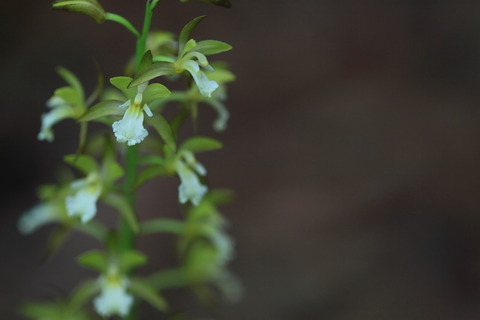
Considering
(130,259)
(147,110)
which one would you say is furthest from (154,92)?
(130,259)

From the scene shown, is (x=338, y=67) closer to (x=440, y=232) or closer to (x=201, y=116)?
(x=201, y=116)

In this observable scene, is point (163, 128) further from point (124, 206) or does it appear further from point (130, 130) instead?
point (124, 206)

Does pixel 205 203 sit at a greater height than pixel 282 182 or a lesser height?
lesser

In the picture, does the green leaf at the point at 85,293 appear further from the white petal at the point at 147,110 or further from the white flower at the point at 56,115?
the white petal at the point at 147,110

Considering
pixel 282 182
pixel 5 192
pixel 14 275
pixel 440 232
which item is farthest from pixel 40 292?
pixel 440 232

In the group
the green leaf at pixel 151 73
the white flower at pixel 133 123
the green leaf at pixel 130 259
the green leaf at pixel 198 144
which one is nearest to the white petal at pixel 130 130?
the white flower at pixel 133 123

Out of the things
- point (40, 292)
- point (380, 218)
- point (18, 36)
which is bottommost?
point (380, 218)
